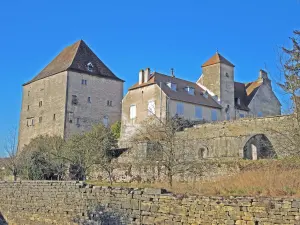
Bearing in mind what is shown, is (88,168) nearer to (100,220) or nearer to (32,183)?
(32,183)

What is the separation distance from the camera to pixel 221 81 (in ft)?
140

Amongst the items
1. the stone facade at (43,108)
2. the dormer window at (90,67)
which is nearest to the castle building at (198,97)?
the stone facade at (43,108)

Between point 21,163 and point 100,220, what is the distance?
54.2ft

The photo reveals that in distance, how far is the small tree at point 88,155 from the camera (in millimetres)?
26341

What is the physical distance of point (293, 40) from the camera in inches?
739

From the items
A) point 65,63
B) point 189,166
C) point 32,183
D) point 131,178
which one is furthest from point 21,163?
A: point 65,63

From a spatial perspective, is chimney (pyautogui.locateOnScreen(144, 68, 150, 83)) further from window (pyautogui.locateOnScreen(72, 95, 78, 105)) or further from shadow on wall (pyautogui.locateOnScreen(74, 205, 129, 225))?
shadow on wall (pyautogui.locateOnScreen(74, 205, 129, 225))

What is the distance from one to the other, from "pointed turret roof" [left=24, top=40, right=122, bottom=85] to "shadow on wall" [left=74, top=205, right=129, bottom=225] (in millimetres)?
35374

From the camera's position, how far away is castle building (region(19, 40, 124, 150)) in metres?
47.4

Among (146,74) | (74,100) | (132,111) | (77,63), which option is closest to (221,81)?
(146,74)

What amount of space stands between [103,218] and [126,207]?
3.77ft

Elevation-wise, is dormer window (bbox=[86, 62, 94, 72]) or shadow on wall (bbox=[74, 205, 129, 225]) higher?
dormer window (bbox=[86, 62, 94, 72])

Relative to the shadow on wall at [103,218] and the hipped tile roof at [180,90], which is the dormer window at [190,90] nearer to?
the hipped tile roof at [180,90]

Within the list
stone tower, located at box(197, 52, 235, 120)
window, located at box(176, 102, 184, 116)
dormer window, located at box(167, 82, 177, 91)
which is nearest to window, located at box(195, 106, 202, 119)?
window, located at box(176, 102, 184, 116)
